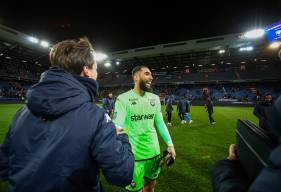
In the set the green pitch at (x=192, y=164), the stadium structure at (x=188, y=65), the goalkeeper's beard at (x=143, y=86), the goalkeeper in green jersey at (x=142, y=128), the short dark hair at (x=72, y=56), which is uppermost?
the stadium structure at (x=188, y=65)

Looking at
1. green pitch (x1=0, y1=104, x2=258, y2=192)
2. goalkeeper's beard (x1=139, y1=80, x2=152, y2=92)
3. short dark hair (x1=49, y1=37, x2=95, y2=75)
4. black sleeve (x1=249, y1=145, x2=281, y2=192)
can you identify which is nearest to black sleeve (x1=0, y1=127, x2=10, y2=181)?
short dark hair (x1=49, y1=37, x2=95, y2=75)

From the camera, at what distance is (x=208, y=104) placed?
13.4m

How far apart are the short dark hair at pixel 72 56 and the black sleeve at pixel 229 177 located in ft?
3.94

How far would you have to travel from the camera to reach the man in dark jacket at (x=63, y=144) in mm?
1168

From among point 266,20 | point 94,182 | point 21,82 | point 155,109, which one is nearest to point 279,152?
point 94,182

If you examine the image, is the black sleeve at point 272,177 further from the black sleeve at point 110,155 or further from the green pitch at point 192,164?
the green pitch at point 192,164

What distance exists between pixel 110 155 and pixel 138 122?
1.86m

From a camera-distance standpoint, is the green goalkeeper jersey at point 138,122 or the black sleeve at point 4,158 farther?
the green goalkeeper jersey at point 138,122

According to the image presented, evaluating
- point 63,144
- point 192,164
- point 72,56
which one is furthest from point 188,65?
point 63,144

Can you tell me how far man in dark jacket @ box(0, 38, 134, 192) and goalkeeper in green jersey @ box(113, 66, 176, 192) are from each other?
1548 mm

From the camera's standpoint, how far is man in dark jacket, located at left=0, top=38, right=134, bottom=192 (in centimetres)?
117

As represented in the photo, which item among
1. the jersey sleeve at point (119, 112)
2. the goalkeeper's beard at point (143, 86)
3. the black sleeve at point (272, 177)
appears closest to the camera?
the black sleeve at point (272, 177)

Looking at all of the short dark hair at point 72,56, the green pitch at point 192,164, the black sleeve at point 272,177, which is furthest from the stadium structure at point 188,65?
the black sleeve at point 272,177

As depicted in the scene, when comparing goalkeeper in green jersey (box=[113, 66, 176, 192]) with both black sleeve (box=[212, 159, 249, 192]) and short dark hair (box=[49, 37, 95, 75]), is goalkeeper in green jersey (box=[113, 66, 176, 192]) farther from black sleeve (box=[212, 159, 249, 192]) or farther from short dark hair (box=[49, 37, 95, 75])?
black sleeve (box=[212, 159, 249, 192])
